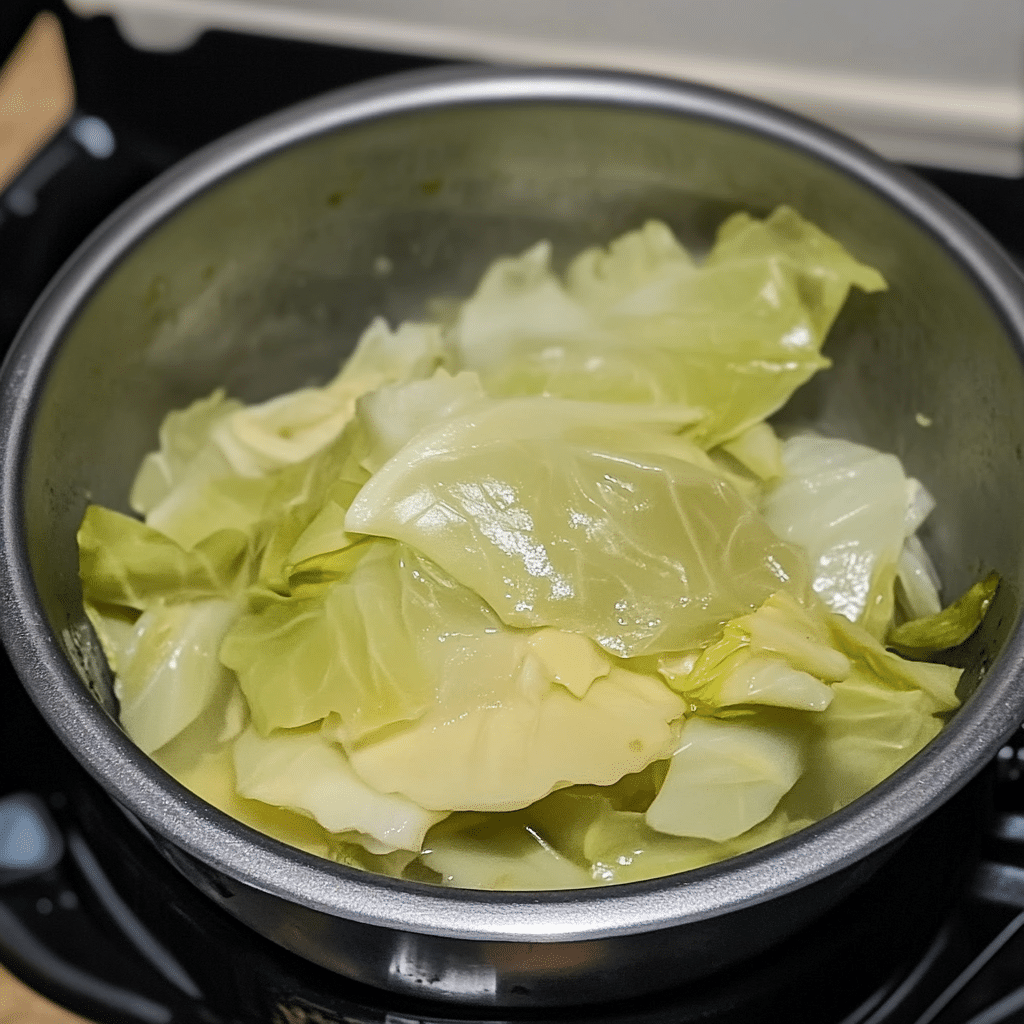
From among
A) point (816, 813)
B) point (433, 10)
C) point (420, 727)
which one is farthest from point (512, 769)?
point (433, 10)

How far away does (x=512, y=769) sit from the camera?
631mm

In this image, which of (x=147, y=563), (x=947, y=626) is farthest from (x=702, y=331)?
(x=147, y=563)

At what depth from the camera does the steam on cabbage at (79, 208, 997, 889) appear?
25.6 inches

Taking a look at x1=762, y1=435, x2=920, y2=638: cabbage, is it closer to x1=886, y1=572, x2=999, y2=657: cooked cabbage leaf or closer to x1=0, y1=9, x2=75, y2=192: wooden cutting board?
x1=886, y1=572, x2=999, y2=657: cooked cabbage leaf

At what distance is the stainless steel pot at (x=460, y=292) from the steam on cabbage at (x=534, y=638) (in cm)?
5

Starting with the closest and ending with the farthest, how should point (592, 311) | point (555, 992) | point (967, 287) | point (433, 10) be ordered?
point (555, 992) < point (967, 287) < point (592, 311) < point (433, 10)

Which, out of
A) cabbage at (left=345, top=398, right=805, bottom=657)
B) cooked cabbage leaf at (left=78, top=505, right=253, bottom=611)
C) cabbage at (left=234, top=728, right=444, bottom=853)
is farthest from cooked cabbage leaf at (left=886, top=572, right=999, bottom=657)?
cooked cabbage leaf at (left=78, top=505, right=253, bottom=611)

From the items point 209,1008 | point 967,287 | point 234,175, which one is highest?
point 234,175

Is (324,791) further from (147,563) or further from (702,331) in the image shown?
(702,331)

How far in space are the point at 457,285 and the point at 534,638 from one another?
1.55 ft

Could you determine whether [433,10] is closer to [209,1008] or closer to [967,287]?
[967,287]

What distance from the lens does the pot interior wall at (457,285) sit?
79cm

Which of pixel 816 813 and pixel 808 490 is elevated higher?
pixel 808 490

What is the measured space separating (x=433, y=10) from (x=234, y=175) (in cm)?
34
